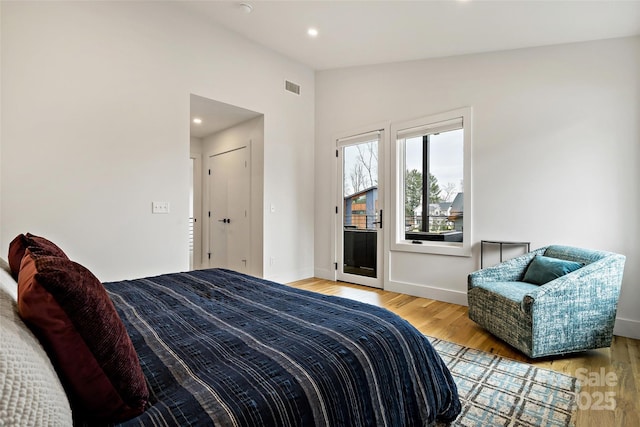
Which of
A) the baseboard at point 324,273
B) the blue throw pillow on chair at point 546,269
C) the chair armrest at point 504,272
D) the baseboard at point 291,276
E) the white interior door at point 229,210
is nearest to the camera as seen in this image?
the blue throw pillow on chair at point 546,269

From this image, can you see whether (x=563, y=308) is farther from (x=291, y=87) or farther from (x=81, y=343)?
(x=291, y=87)

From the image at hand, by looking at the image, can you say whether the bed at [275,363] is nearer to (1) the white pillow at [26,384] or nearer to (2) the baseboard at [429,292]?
(1) the white pillow at [26,384]

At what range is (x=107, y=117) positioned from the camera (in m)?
2.99

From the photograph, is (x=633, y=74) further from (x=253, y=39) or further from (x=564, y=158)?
(x=253, y=39)

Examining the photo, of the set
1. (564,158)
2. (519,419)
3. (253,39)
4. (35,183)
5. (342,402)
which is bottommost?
(519,419)

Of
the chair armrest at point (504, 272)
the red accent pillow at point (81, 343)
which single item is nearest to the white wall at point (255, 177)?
the chair armrest at point (504, 272)

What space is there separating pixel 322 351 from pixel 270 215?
135 inches

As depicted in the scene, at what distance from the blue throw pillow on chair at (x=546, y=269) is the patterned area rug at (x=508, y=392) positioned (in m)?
0.79

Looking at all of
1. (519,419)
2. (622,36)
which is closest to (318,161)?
(622,36)

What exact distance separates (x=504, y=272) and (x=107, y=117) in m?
3.88

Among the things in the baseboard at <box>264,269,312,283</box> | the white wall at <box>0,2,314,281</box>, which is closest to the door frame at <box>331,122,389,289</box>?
the baseboard at <box>264,269,312,283</box>

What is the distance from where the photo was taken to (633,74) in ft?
8.84

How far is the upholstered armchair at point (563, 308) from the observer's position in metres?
2.21

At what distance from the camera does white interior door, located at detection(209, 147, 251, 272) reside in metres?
4.71
